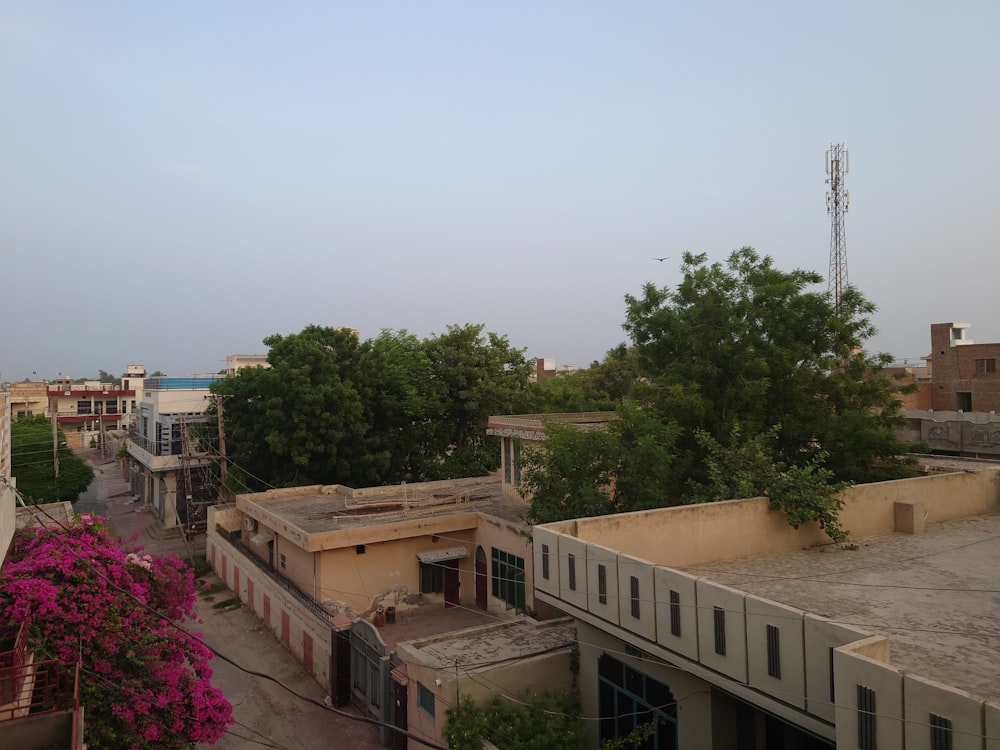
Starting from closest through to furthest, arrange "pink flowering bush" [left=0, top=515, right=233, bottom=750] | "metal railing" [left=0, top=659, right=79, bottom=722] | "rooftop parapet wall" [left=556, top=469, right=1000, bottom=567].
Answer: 1. "metal railing" [left=0, top=659, right=79, bottom=722]
2. "pink flowering bush" [left=0, top=515, right=233, bottom=750]
3. "rooftop parapet wall" [left=556, top=469, right=1000, bottom=567]

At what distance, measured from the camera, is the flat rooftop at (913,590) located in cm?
759

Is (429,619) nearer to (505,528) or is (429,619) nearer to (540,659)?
(505,528)

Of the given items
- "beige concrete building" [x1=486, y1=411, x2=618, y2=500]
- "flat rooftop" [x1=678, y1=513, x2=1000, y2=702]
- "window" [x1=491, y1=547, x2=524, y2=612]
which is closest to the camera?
"flat rooftop" [x1=678, y1=513, x2=1000, y2=702]

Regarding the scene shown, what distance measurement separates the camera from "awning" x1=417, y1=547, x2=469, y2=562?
1998 cm

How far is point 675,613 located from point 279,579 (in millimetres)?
14148

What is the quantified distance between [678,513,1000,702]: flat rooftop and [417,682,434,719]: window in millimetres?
5225

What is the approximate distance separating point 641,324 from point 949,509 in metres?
9.59

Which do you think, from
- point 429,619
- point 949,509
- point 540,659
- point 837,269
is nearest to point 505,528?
point 429,619

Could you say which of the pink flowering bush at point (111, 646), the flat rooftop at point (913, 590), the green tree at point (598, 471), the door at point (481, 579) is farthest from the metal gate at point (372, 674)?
the flat rooftop at point (913, 590)

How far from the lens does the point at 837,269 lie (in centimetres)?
3325

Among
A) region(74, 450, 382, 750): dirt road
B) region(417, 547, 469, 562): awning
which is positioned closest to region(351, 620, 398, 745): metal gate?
region(74, 450, 382, 750): dirt road

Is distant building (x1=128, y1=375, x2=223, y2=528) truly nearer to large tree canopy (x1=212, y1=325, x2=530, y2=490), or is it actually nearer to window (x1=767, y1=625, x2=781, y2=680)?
Answer: large tree canopy (x1=212, y1=325, x2=530, y2=490)

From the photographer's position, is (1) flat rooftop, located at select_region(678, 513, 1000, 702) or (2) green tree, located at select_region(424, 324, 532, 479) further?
(2) green tree, located at select_region(424, 324, 532, 479)

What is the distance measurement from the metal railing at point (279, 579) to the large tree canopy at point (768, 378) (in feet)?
27.7
